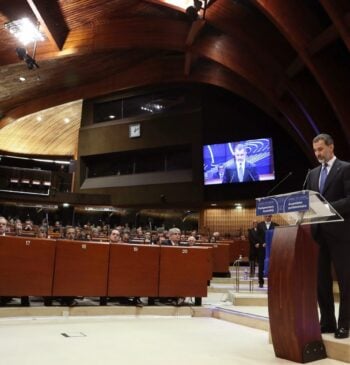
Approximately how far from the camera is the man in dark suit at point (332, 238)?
277 cm

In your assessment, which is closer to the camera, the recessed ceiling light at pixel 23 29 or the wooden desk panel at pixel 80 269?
the wooden desk panel at pixel 80 269

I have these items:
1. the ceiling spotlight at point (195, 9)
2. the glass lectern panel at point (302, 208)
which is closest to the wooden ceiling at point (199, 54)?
the ceiling spotlight at point (195, 9)

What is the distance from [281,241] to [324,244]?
34cm

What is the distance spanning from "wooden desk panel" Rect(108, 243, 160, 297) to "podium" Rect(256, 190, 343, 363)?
9.90 feet

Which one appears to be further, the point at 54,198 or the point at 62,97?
the point at 54,198

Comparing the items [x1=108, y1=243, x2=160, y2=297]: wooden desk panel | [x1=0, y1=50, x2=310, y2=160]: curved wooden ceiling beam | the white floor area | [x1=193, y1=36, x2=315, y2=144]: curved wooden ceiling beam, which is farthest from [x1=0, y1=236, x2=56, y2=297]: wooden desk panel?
[x1=0, y1=50, x2=310, y2=160]: curved wooden ceiling beam

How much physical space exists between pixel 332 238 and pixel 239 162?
39.6ft

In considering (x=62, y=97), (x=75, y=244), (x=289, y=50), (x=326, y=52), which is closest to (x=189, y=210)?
(x=62, y=97)

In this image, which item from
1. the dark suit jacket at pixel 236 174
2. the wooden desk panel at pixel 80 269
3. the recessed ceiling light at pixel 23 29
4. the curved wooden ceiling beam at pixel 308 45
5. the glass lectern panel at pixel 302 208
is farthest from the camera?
the dark suit jacket at pixel 236 174

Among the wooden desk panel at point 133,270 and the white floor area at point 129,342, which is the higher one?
the wooden desk panel at point 133,270

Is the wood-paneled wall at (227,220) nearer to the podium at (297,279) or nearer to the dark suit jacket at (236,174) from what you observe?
the dark suit jacket at (236,174)

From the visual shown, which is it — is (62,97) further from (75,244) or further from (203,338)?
(203,338)

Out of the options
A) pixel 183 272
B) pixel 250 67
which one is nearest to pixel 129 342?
pixel 183 272

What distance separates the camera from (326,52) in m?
9.46
